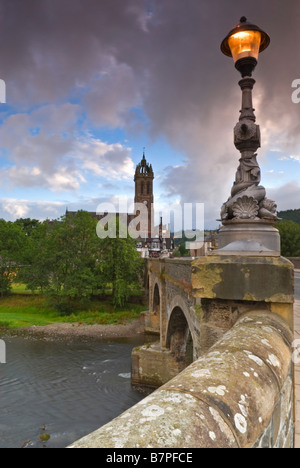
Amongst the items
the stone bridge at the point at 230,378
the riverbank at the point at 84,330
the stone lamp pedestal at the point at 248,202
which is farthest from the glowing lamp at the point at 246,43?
the riverbank at the point at 84,330

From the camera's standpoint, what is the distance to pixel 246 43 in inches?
161

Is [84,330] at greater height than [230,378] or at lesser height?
lesser

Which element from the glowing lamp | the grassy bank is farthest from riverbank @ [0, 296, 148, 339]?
the glowing lamp

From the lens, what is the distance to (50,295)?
3472 cm

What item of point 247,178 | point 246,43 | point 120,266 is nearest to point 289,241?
point 120,266

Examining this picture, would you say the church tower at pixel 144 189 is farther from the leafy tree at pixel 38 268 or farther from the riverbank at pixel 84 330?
the riverbank at pixel 84 330

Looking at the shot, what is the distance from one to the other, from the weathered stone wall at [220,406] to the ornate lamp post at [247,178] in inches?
61.2

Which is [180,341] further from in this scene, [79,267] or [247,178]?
[79,267]

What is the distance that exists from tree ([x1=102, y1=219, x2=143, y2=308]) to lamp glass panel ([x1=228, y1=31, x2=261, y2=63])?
3012 centimetres

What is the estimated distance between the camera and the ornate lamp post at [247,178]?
3760 millimetres

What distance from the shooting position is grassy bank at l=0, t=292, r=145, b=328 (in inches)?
1222

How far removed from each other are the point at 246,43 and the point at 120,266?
102 ft

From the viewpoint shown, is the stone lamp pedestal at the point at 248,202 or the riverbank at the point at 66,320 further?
the riverbank at the point at 66,320
